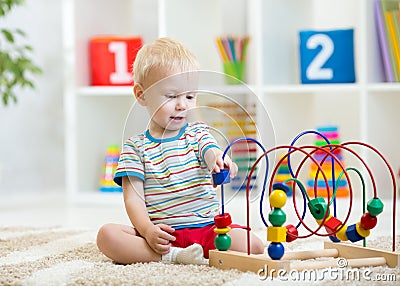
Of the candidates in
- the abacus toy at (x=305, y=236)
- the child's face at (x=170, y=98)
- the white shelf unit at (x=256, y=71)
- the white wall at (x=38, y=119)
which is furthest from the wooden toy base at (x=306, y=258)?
the white wall at (x=38, y=119)

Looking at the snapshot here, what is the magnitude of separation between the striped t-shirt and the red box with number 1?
4.13 feet

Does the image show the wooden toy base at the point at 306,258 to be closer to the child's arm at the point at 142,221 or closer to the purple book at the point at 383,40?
the child's arm at the point at 142,221

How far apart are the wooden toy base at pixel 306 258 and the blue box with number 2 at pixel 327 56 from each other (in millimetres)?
1156

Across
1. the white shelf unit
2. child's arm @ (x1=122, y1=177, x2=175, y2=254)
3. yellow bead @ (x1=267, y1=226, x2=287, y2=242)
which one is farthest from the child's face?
the white shelf unit

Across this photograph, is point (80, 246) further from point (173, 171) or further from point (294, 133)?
point (294, 133)

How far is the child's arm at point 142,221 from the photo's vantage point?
1.40 meters

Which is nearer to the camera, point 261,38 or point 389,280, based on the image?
point 389,280

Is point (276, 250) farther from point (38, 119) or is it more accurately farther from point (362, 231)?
point (38, 119)

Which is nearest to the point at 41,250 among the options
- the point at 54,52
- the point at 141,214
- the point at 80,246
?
the point at 80,246

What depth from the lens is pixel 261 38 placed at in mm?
2525

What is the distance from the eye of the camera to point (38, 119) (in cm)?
303

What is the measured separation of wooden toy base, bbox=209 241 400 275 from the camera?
1.25m

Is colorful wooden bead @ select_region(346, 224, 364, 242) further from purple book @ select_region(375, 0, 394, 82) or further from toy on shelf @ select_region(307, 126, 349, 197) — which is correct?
purple book @ select_region(375, 0, 394, 82)

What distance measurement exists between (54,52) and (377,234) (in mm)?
1711
